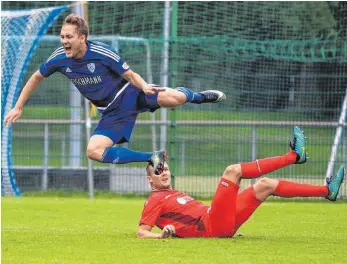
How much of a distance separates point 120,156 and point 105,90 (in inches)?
30.7

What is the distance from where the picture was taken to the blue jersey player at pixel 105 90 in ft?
34.9

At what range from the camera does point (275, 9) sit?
18.1m

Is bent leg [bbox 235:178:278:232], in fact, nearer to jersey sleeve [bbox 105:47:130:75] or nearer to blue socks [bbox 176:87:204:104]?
blue socks [bbox 176:87:204:104]

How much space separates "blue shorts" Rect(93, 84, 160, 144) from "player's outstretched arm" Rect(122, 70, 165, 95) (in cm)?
36

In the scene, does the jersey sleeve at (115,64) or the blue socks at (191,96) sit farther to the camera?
the blue socks at (191,96)

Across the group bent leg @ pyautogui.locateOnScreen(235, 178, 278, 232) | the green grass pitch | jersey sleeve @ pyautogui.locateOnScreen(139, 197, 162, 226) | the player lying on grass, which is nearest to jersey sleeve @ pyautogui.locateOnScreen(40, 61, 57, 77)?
the green grass pitch

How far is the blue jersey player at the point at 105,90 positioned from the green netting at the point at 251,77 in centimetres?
661

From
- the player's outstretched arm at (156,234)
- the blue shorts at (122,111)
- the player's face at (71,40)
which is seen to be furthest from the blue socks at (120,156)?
the player's face at (71,40)

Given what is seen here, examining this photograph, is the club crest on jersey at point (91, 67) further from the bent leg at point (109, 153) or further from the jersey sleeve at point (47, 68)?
the bent leg at point (109, 153)

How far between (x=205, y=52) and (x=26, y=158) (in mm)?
3936

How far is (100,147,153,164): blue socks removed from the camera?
10570mm

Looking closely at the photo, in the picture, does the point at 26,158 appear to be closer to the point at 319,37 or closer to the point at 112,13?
the point at 112,13

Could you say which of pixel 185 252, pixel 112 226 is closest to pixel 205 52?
pixel 112 226

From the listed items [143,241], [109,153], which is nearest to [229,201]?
[143,241]
